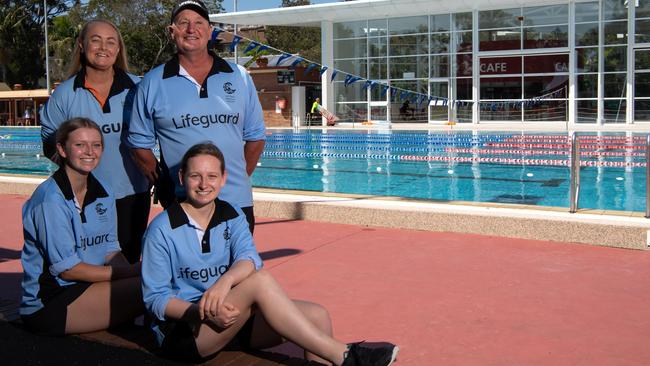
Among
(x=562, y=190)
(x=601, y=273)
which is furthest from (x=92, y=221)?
(x=562, y=190)

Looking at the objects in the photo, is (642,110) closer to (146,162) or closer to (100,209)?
(146,162)

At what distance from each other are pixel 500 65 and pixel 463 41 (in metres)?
2.05

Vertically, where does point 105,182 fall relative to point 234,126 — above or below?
below

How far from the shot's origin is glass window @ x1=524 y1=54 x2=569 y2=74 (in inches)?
1101

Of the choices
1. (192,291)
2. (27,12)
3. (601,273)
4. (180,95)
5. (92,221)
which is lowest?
(601,273)

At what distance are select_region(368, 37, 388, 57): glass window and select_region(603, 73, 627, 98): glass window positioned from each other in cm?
991

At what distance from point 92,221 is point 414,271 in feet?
8.78

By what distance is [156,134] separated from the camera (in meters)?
3.39

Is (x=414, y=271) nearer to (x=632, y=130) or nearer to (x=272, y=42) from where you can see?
(x=632, y=130)

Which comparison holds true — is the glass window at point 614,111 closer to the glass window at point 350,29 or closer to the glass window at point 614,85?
the glass window at point 614,85

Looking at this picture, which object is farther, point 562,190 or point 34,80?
point 34,80

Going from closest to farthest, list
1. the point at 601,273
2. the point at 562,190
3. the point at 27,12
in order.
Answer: the point at 601,273, the point at 562,190, the point at 27,12

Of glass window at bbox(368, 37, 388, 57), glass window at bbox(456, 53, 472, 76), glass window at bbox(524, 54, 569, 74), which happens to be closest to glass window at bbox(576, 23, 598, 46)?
glass window at bbox(524, 54, 569, 74)

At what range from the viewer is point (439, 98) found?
101ft
